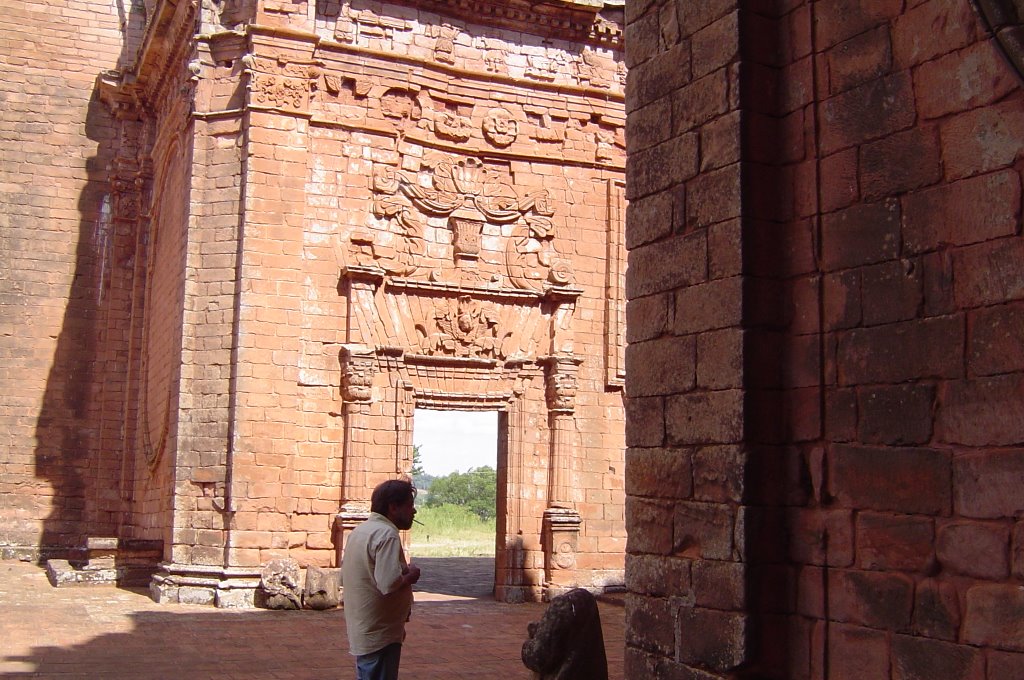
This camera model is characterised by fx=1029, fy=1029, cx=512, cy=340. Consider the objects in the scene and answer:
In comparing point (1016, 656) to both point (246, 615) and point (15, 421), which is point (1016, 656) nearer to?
point (246, 615)

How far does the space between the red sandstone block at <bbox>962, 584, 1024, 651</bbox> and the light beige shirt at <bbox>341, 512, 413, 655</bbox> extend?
2366 millimetres

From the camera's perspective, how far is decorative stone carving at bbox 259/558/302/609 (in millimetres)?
11375

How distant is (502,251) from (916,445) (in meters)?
10.2

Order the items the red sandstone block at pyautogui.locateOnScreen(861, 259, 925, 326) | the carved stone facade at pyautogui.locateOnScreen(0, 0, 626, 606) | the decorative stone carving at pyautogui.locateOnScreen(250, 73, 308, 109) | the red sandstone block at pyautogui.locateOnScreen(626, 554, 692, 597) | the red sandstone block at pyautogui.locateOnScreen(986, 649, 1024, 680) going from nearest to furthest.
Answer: the red sandstone block at pyautogui.locateOnScreen(986, 649, 1024, 680) → the red sandstone block at pyautogui.locateOnScreen(861, 259, 925, 326) → the red sandstone block at pyautogui.locateOnScreen(626, 554, 692, 597) → the carved stone facade at pyautogui.locateOnScreen(0, 0, 626, 606) → the decorative stone carving at pyautogui.locateOnScreen(250, 73, 308, 109)

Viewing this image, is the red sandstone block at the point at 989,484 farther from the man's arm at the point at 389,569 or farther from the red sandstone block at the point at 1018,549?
the man's arm at the point at 389,569

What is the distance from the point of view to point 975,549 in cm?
368

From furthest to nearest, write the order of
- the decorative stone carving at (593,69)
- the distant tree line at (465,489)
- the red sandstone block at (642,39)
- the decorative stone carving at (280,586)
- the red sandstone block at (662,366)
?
1. the distant tree line at (465,489)
2. the decorative stone carving at (593,69)
3. the decorative stone carving at (280,586)
4. the red sandstone block at (642,39)
5. the red sandstone block at (662,366)

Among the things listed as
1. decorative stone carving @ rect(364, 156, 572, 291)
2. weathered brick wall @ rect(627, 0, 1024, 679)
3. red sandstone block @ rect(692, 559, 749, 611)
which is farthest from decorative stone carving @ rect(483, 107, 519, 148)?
red sandstone block @ rect(692, 559, 749, 611)

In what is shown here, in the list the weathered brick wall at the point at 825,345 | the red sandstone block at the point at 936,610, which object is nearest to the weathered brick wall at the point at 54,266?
the weathered brick wall at the point at 825,345

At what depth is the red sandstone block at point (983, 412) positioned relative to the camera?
141 inches

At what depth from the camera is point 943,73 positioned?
4.01 m

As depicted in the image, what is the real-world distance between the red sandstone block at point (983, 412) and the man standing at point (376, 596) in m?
2.37

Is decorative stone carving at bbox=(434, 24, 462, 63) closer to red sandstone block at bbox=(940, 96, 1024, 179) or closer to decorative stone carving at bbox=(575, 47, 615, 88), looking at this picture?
→ decorative stone carving at bbox=(575, 47, 615, 88)

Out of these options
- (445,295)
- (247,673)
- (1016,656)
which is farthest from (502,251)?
(1016,656)
